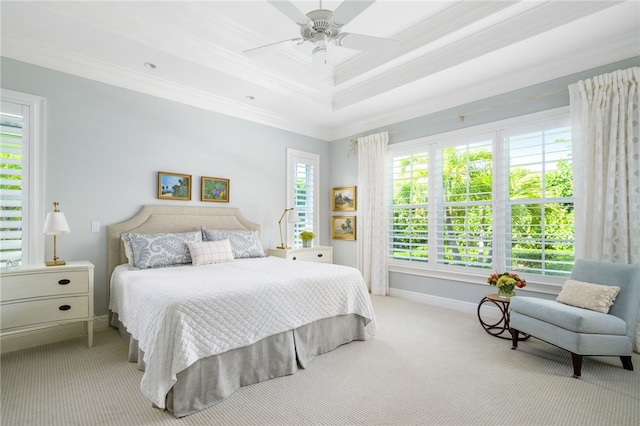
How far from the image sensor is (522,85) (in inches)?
146

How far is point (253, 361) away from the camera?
91.3 inches

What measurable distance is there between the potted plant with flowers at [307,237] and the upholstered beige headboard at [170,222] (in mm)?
828

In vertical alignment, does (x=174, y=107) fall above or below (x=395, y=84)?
below

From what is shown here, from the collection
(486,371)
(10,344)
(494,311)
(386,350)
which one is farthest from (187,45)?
(494,311)

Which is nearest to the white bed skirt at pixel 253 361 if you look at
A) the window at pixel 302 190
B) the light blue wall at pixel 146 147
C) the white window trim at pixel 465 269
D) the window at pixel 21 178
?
the window at pixel 21 178

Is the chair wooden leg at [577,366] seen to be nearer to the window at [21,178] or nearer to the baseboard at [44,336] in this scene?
the baseboard at [44,336]

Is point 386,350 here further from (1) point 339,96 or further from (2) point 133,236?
(1) point 339,96

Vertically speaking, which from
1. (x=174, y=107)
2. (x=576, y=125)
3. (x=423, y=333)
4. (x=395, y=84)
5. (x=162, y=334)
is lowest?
(x=423, y=333)

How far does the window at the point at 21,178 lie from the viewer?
2969 millimetres

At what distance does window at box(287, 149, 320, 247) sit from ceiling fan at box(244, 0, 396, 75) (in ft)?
8.87

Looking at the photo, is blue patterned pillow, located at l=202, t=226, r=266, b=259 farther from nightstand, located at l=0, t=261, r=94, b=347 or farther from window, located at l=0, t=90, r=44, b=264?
window, located at l=0, t=90, r=44, b=264

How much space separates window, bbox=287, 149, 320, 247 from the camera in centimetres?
536

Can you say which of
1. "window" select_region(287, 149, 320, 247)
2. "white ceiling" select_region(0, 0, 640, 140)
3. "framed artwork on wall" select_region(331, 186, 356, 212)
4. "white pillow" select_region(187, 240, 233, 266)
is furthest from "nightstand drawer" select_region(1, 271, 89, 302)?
"framed artwork on wall" select_region(331, 186, 356, 212)

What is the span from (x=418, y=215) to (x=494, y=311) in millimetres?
1606
